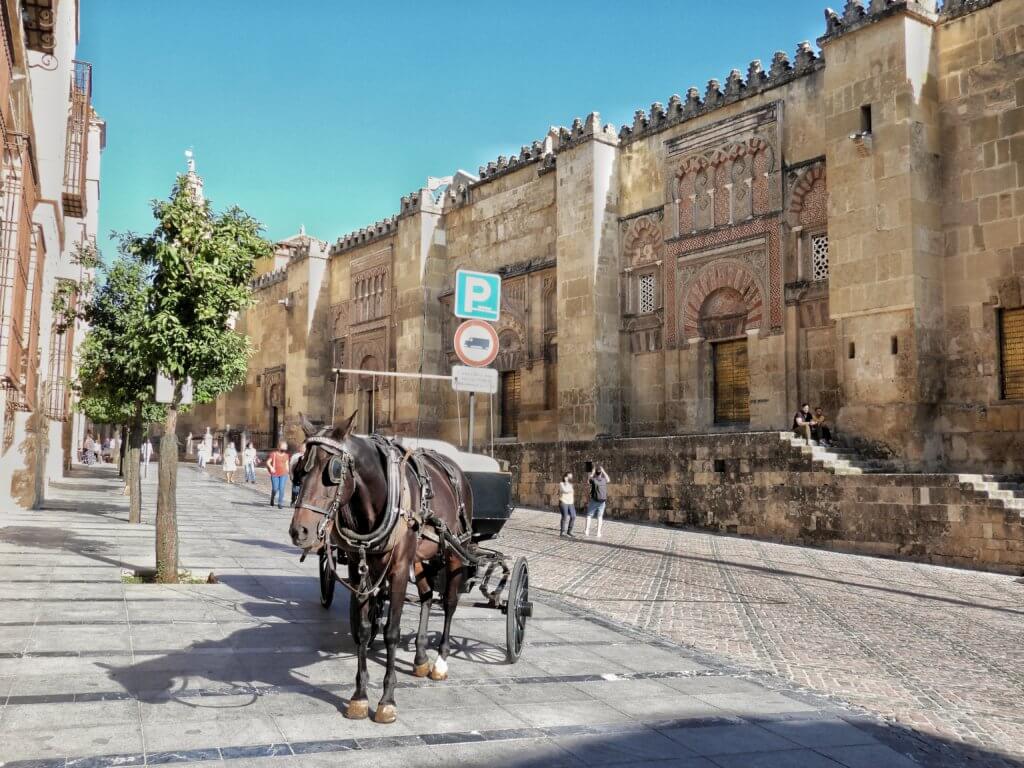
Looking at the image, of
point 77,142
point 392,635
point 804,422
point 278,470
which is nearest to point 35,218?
point 77,142

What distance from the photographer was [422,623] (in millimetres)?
5551

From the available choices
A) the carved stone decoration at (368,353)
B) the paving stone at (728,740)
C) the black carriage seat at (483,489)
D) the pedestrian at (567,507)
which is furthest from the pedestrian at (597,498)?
the carved stone decoration at (368,353)

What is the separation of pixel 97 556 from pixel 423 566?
6449mm

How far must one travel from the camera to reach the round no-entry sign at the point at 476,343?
8086 mm

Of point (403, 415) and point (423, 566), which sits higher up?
point (403, 415)

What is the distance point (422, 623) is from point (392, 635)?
0.85 meters

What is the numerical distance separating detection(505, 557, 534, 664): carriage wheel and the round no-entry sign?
95.6 inches

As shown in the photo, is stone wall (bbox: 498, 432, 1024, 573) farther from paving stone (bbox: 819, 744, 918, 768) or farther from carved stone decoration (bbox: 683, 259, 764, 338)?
paving stone (bbox: 819, 744, 918, 768)

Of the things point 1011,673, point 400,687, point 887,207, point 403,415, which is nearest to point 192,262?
point 400,687

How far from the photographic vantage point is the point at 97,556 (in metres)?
10.3

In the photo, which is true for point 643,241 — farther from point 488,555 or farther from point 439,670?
point 439,670

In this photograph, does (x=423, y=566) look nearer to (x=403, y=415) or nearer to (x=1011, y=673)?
(x=1011, y=673)

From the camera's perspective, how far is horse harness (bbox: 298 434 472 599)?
4.42 metres

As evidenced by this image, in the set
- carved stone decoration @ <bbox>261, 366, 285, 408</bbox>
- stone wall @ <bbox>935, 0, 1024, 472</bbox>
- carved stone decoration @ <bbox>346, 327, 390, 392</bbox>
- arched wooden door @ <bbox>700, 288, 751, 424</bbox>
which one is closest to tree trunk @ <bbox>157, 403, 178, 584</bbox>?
stone wall @ <bbox>935, 0, 1024, 472</bbox>
